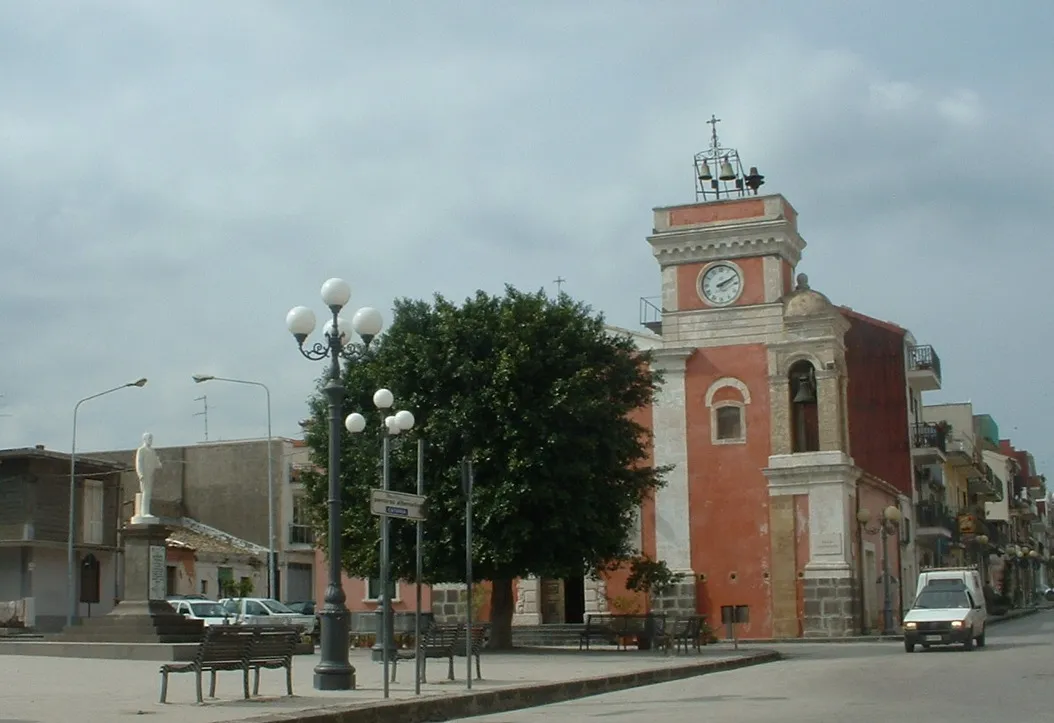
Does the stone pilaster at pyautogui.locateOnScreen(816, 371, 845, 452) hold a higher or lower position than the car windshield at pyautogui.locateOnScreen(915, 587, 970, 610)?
higher

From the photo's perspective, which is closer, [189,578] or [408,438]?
[408,438]

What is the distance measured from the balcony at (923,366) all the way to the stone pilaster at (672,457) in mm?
17078

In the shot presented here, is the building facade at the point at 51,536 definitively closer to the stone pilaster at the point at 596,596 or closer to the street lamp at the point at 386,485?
the stone pilaster at the point at 596,596

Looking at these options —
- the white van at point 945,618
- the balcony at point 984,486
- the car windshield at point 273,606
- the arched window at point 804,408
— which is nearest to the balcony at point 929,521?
the arched window at point 804,408

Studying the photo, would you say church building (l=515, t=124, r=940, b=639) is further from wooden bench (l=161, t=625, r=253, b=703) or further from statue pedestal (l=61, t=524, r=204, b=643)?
wooden bench (l=161, t=625, r=253, b=703)

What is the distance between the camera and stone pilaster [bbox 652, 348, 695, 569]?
1740 inches

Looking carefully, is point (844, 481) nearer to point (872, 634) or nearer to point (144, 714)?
point (872, 634)

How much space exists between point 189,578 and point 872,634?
94.4 feet

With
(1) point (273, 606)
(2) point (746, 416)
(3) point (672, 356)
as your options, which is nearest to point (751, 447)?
(2) point (746, 416)

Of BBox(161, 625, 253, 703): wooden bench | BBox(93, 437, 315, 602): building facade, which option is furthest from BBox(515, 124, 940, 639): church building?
BBox(161, 625, 253, 703): wooden bench

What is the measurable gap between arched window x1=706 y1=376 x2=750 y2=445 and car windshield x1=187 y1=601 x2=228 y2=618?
15.5 metres

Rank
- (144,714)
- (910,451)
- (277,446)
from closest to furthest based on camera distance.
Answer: (144,714), (910,451), (277,446)

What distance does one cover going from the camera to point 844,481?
42.4 meters

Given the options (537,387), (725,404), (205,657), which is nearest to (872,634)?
(725,404)
